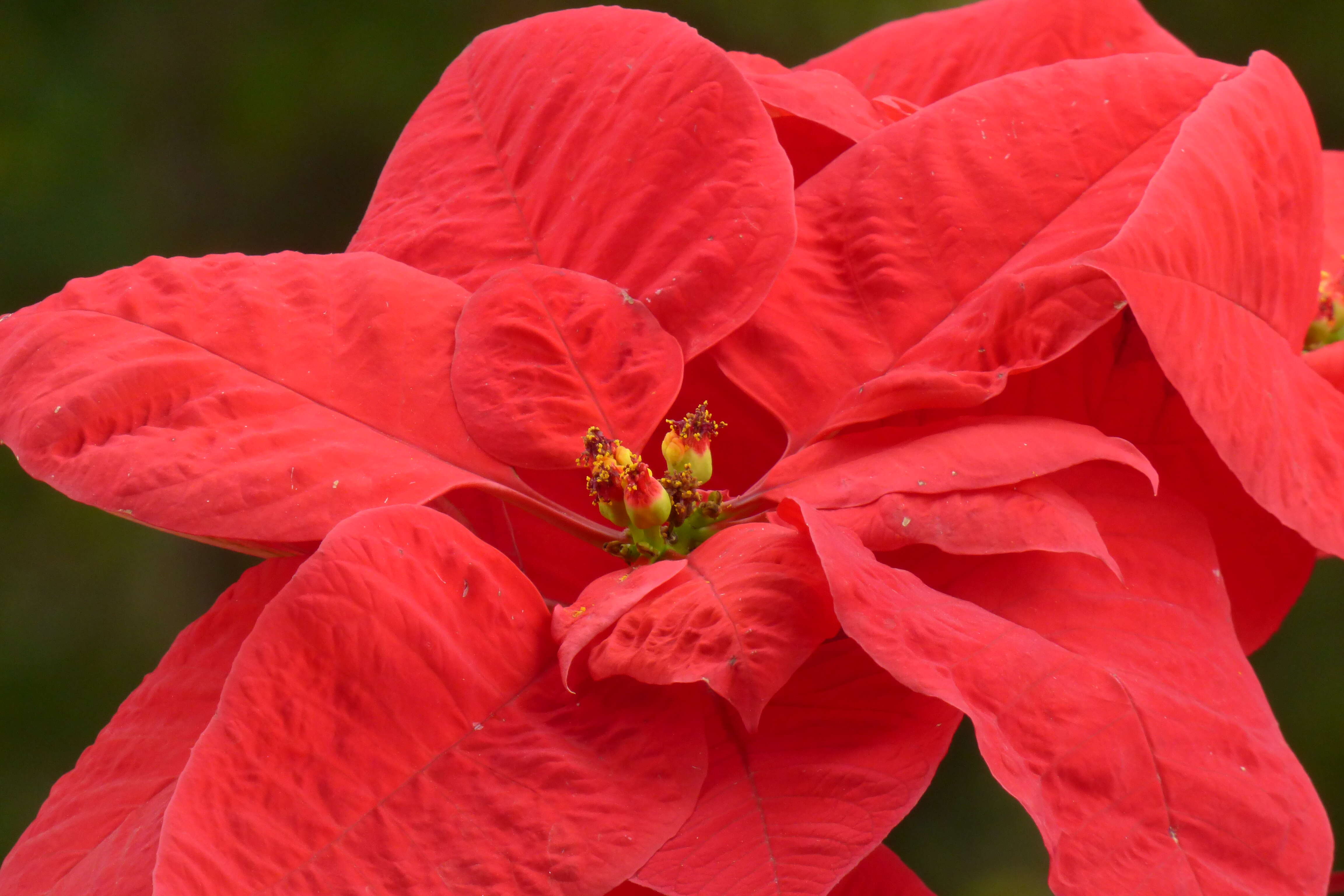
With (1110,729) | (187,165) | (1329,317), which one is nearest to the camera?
(1110,729)

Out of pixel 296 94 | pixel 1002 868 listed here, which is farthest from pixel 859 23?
pixel 1002 868

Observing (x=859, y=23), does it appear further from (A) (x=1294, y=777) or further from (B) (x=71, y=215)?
(A) (x=1294, y=777)

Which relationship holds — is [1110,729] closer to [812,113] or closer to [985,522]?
[985,522]

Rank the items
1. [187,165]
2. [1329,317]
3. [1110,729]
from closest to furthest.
A: [1110,729] < [1329,317] < [187,165]

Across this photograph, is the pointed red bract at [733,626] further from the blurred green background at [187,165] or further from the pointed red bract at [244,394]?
the blurred green background at [187,165]

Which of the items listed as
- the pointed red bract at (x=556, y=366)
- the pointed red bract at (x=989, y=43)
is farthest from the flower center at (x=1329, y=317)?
the pointed red bract at (x=556, y=366)

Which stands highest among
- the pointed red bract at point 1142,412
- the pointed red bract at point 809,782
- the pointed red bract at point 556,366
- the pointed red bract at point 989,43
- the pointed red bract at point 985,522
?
the pointed red bract at point 989,43

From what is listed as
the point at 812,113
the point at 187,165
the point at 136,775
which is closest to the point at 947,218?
the point at 812,113

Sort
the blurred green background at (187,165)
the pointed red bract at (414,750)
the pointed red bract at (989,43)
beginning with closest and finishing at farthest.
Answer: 1. the pointed red bract at (414,750)
2. the pointed red bract at (989,43)
3. the blurred green background at (187,165)
